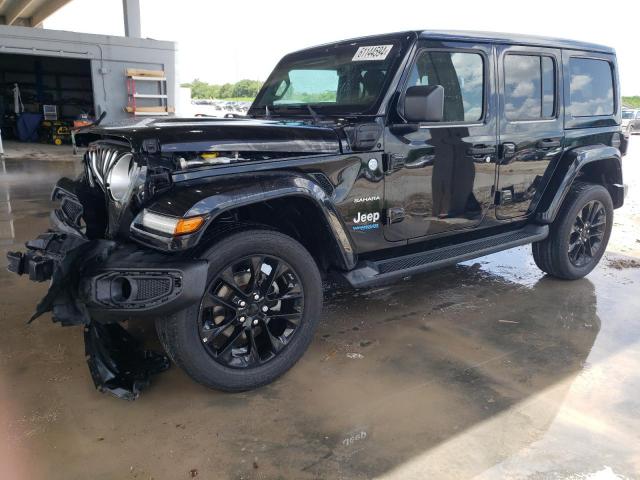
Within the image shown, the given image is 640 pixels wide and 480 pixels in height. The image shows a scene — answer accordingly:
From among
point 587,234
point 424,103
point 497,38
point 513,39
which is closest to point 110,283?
point 424,103

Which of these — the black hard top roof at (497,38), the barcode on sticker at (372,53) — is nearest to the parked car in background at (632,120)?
the black hard top roof at (497,38)

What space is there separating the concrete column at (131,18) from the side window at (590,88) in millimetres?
16151

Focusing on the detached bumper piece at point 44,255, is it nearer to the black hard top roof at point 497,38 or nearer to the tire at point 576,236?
the black hard top roof at point 497,38

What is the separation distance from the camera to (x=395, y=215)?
3.18m

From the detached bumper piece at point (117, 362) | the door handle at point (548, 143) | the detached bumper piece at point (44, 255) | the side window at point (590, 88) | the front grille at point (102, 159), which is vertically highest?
the side window at point (590, 88)

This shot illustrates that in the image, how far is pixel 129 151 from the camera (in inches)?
100

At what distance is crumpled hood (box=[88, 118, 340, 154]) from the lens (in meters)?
2.40

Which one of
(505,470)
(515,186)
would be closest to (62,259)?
(505,470)

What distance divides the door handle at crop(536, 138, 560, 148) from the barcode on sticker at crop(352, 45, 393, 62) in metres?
1.46

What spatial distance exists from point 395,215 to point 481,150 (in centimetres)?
85

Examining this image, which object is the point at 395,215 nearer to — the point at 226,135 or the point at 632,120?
the point at 226,135

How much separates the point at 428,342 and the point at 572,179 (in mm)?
1887

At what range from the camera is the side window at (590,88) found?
13.6 feet

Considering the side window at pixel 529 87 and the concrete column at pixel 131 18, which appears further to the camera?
the concrete column at pixel 131 18
